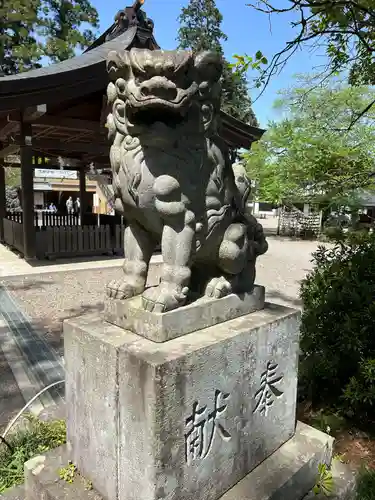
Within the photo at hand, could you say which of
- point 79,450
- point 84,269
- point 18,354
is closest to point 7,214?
point 84,269

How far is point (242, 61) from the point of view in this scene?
301 centimetres

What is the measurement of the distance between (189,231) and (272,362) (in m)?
0.84

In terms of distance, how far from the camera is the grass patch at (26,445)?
2209 millimetres

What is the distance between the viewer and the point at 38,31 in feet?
65.3

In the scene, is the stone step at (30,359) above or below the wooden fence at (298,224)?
below

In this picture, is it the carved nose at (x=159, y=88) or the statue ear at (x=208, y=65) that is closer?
the carved nose at (x=159, y=88)

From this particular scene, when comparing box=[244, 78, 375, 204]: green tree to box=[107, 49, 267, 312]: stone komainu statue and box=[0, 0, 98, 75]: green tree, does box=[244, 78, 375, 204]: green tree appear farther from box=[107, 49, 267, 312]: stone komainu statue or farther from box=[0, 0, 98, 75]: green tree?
box=[0, 0, 98, 75]: green tree

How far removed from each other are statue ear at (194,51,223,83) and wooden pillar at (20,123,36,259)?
7272 millimetres

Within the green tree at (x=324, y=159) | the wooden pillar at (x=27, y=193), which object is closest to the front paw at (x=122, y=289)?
the green tree at (x=324, y=159)

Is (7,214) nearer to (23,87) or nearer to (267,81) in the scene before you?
(23,87)

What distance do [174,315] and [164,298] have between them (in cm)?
9

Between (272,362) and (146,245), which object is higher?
(146,245)

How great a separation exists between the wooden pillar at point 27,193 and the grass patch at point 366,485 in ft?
26.2

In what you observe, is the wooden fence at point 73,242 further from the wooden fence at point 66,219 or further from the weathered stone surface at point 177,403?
the weathered stone surface at point 177,403
